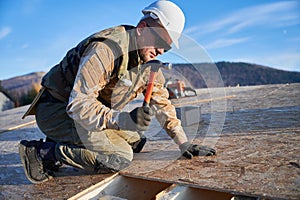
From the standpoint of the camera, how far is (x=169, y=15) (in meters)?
1.75

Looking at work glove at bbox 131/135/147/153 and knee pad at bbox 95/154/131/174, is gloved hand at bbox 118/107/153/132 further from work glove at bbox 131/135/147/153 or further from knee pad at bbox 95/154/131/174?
work glove at bbox 131/135/147/153

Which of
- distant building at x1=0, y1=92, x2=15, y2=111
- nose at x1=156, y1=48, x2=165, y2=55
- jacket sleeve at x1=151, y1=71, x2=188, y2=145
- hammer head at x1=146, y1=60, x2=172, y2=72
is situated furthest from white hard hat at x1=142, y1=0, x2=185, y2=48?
distant building at x1=0, y1=92, x2=15, y2=111

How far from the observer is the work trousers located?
171 cm

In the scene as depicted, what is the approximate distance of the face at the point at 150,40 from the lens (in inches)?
66.1

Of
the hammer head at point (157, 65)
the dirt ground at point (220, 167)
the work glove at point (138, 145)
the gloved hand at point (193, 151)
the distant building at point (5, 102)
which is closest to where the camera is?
the dirt ground at point (220, 167)

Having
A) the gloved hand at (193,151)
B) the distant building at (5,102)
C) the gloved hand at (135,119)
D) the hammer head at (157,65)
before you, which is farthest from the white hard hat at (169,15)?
Result: the distant building at (5,102)

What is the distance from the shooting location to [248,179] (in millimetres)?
1450

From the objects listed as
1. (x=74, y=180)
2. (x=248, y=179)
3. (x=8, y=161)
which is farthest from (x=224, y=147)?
(x=8, y=161)

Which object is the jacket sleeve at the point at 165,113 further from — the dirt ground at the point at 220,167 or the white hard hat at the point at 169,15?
the white hard hat at the point at 169,15

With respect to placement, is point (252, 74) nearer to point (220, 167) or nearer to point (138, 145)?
point (138, 145)

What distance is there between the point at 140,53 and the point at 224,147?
1.00 meters

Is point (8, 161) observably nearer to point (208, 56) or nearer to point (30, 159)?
point (30, 159)

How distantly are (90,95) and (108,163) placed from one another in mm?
504

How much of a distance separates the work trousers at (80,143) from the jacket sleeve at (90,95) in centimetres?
27
